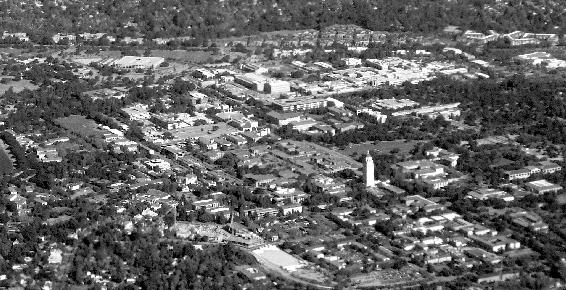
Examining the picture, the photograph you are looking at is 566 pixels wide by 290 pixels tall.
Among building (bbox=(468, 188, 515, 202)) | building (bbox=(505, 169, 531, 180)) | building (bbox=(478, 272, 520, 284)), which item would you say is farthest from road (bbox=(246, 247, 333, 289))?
building (bbox=(505, 169, 531, 180))

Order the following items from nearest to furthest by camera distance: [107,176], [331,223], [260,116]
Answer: [331,223] → [107,176] → [260,116]

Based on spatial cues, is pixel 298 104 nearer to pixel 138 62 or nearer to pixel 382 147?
pixel 382 147

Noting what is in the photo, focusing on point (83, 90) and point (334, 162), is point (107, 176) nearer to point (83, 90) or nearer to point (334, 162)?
point (334, 162)

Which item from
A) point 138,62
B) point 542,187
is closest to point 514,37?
point 138,62

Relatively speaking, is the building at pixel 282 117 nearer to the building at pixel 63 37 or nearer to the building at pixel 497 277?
the building at pixel 63 37

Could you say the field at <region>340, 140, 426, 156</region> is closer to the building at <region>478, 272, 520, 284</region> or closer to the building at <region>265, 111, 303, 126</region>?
the building at <region>265, 111, 303, 126</region>

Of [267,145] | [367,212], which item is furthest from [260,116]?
[367,212]
